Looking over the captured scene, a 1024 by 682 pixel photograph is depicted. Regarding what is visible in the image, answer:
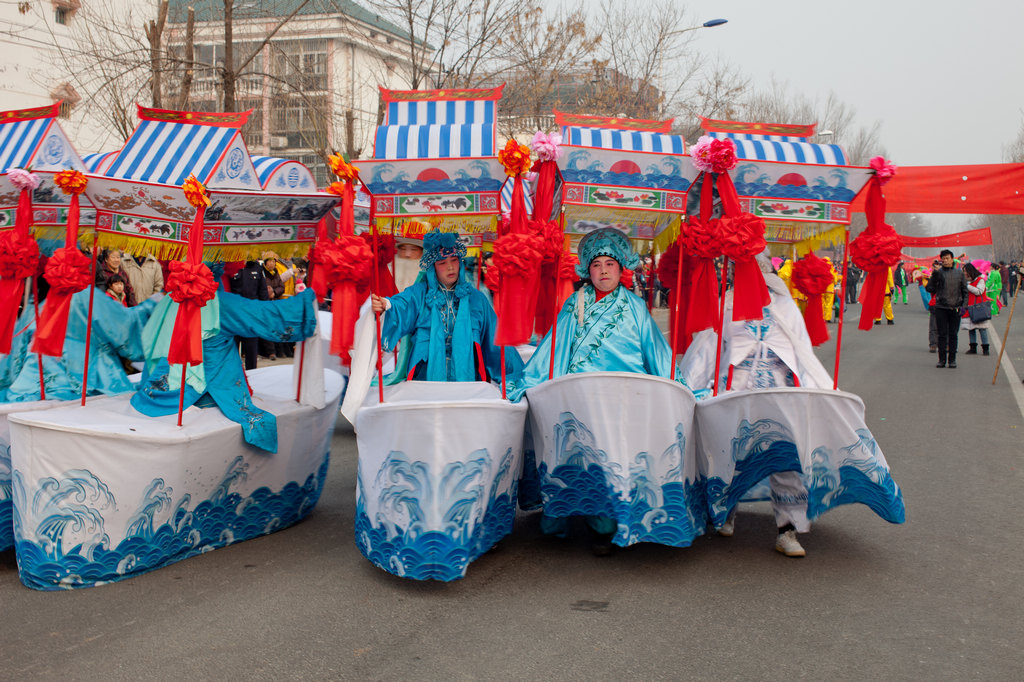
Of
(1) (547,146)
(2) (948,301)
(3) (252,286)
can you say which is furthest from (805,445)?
(2) (948,301)

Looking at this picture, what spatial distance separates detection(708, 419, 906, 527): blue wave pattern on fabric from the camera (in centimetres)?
468

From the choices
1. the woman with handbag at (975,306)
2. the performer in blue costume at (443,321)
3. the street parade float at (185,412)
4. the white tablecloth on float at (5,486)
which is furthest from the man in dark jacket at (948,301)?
the white tablecloth on float at (5,486)

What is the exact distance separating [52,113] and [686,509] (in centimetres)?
429

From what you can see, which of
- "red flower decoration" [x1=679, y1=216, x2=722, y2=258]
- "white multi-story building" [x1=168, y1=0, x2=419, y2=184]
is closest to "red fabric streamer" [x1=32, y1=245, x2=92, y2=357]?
"red flower decoration" [x1=679, y1=216, x2=722, y2=258]

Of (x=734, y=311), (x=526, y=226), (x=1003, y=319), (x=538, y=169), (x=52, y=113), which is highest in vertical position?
(x=52, y=113)

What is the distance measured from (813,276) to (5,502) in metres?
4.96

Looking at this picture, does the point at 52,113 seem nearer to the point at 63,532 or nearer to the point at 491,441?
the point at 63,532

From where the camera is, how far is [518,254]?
4.65 meters

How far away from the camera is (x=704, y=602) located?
422 cm

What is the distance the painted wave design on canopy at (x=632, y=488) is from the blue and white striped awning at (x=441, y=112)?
1825mm

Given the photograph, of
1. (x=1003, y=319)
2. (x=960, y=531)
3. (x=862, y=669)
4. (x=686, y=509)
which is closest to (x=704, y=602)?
(x=686, y=509)

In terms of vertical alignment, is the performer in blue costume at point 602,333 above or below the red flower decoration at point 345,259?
below

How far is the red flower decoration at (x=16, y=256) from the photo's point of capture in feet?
16.7

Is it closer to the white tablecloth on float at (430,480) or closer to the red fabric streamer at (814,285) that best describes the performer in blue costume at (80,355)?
the white tablecloth on float at (430,480)
